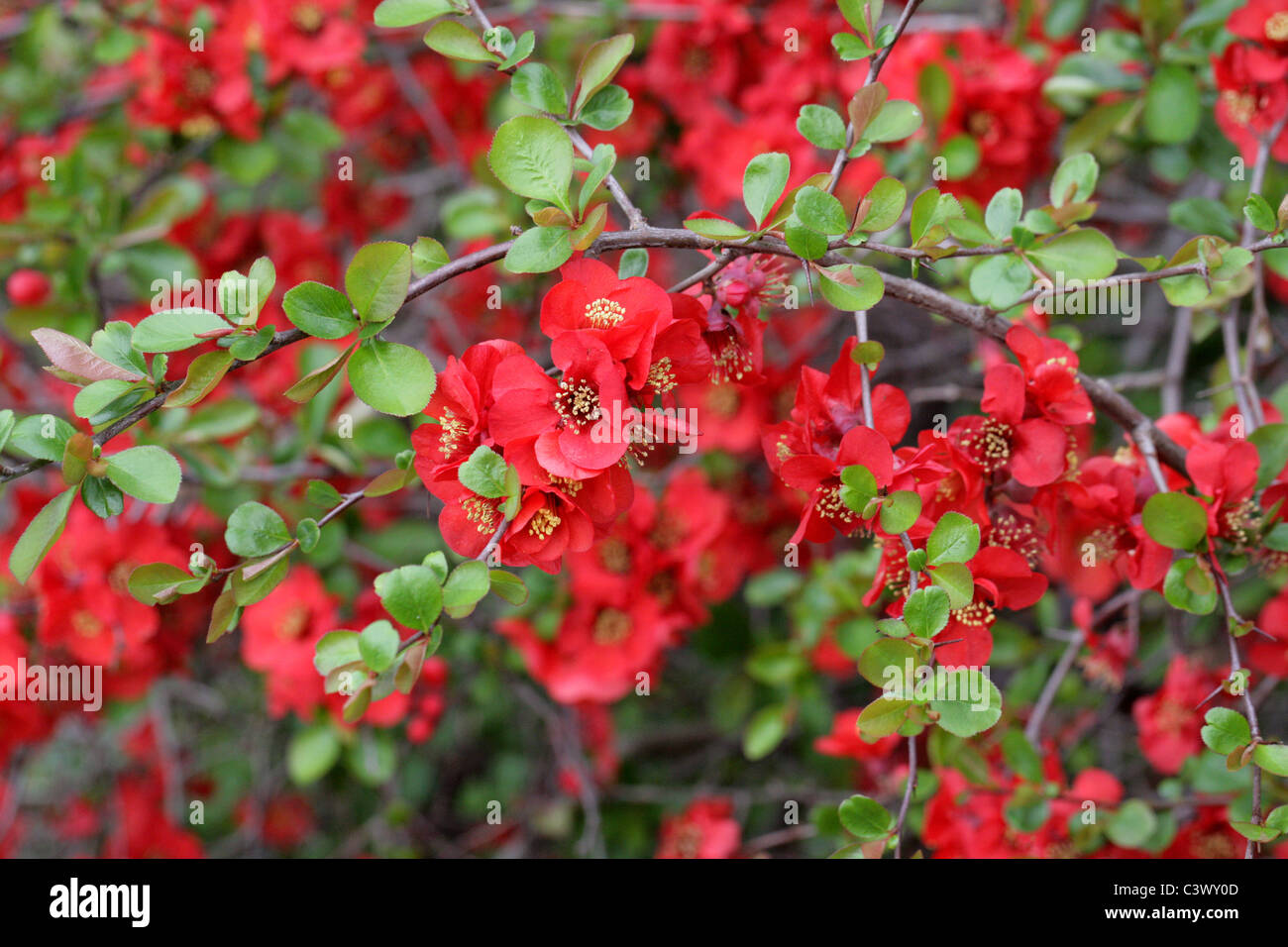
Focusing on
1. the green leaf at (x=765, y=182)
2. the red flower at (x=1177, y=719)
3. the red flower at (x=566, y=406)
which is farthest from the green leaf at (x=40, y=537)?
the red flower at (x=1177, y=719)

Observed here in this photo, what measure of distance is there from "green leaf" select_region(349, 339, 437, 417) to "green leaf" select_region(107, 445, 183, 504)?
0.18m

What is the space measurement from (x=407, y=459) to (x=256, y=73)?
117 cm

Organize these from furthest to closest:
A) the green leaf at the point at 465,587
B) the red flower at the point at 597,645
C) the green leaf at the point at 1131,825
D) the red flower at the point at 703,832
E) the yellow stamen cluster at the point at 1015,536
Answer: the red flower at the point at 703,832 < the red flower at the point at 597,645 < the green leaf at the point at 1131,825 < the yellow stamen cluster at the point at 1015,536 < the green leaf at the point at 465,587

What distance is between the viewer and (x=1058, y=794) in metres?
1.20

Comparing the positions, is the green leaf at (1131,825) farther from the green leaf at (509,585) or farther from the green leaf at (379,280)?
the green leaf at (379,280)

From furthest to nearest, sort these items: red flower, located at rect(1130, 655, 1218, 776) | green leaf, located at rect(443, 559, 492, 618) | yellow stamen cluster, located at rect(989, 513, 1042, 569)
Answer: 1. red flower, located at rect(1130, 655, 1218, 776)
2. yellow stamen cluster, located at rect(989, 513, 1042, 569)
3. green leaf, located at rect(443, 559, 492, 618)

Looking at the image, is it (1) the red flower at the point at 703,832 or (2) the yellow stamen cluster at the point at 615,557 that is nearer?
(2) the yellow stamen cluster at the point at 615,557

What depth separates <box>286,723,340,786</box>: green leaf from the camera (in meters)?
1.56

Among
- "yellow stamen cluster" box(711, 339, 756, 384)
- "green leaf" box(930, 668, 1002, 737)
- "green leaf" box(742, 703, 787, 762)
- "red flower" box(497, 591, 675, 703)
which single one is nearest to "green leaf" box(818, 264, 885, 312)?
"yellow stamen cluster" box(711, 339, 756, 384)

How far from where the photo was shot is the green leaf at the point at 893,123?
35.1 inches

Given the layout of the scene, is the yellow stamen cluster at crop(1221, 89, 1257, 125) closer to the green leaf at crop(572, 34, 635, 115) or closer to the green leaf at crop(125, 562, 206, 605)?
the green leaf at crop(572, 34, 635, 115)

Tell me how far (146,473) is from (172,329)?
13 centimetres
